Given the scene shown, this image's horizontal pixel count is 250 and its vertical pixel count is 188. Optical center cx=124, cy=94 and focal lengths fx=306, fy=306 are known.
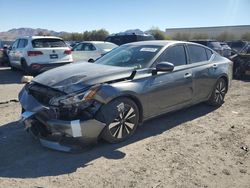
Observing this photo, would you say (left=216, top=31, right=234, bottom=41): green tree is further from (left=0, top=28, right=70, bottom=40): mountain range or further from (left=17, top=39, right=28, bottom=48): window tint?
(left=17, top=39, right=28, bottom=48): window tint

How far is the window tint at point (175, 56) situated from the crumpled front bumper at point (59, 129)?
211 cm

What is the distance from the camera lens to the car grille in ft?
15.3

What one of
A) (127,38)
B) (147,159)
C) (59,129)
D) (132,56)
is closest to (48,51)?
(127,38)

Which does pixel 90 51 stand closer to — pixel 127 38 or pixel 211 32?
pixel 127 38

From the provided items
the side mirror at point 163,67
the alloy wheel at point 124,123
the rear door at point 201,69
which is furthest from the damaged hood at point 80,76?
the rear door at point 201,69

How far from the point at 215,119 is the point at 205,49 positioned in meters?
1.75

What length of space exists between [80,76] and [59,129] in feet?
3.24

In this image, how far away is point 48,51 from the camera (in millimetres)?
12086

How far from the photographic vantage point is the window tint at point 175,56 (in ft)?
19.4

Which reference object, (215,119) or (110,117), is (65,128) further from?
(215,119)

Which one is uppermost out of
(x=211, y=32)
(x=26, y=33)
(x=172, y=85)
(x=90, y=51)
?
(x=26, y=33)

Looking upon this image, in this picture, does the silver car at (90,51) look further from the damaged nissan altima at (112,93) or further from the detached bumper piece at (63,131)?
the detached bumper piece at (63,131)

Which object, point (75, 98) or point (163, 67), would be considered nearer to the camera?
point (75, 98)

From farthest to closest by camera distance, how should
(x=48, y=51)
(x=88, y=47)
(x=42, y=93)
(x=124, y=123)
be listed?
(x=88, y=47) < (x=48, y=51) < (x=124, y=123) < (x=42, y=93)
